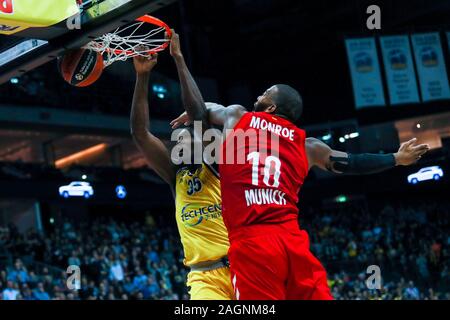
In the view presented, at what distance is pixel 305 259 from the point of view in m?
4.44

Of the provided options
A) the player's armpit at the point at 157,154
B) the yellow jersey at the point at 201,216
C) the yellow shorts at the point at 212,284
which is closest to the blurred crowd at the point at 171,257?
the player's armpit at the point at 157,154

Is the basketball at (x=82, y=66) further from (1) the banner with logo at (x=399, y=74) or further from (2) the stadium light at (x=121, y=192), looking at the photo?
(2) the stadium light at (x=121, y=192)

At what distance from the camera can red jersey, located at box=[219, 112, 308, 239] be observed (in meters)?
4.60

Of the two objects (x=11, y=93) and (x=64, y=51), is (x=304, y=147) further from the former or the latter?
(x=11, y=93)

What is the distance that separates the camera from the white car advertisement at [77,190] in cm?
2750

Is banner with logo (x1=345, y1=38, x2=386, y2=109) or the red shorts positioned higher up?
banner with logo (x1=345, y1=38, x2=386, y2=109)

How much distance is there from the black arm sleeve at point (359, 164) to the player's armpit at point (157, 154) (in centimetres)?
154

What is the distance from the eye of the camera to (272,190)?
4.65 metres

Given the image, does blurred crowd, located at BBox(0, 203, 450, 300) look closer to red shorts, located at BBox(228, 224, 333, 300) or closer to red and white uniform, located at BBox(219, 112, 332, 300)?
red and white uniform, located at BBox(219, 112, 332, 300)

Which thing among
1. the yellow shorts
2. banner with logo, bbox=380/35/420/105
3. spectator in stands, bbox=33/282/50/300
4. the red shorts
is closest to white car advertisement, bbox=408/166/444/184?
banner with logo, bbox=380/35/420/105

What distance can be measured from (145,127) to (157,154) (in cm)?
24

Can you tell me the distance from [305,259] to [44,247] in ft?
61.5

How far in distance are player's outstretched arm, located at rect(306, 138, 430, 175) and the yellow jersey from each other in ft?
3.50
